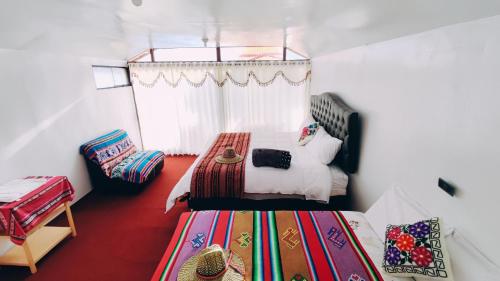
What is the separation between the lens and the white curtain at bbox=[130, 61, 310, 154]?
4.28 m

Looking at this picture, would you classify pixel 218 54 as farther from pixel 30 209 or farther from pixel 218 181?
pixel 30 209

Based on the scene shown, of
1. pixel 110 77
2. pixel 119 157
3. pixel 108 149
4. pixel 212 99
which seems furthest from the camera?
pixel 212 99

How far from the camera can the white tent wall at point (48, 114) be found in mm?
2266

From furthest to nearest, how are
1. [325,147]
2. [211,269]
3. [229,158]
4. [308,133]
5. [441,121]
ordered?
[308,133] → [229,158] → [325,147] → [441,121] → [211,269]

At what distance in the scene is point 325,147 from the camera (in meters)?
2.53

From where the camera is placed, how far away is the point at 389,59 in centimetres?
188

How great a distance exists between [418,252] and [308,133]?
207 cm

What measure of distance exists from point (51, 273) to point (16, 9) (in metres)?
2.06

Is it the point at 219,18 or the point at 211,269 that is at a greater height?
the point at 219,18

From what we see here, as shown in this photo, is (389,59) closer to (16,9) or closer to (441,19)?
(441,19)

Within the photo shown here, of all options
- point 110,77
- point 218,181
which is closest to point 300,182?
point 218,181

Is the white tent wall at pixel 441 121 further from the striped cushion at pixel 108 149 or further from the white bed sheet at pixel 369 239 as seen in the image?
the striped cushion at pixel 108 149

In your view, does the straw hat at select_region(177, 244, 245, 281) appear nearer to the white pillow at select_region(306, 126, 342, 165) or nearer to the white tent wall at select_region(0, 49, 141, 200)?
the white pillow at select_region(306, 126, 342, 165)

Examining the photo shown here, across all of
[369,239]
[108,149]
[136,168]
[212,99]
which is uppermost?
[212,99]
